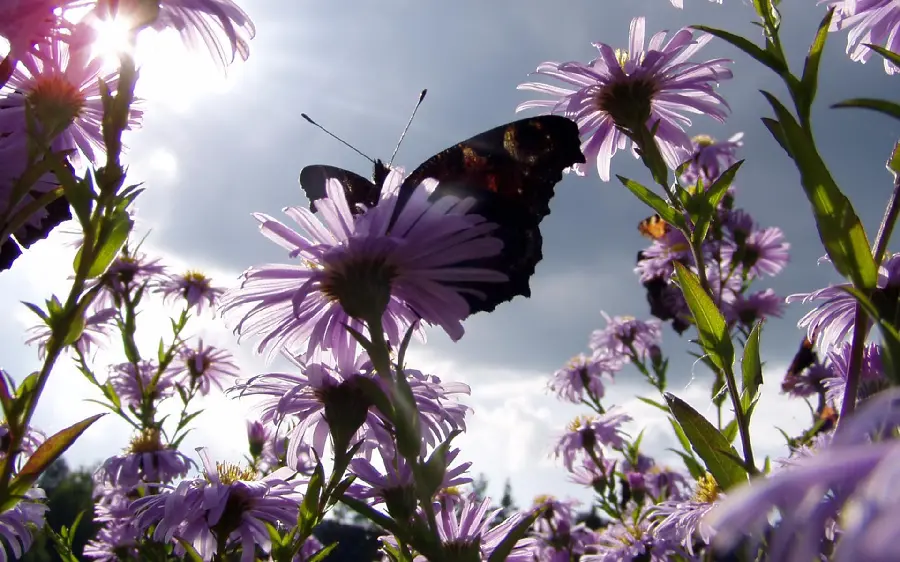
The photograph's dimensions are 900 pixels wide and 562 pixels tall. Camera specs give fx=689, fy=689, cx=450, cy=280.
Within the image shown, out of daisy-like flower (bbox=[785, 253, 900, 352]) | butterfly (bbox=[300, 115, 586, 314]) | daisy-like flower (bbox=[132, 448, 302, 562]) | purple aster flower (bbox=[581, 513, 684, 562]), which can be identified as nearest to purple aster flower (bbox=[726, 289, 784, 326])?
purple aster flower (bbox=[581, 513, 684, 562])

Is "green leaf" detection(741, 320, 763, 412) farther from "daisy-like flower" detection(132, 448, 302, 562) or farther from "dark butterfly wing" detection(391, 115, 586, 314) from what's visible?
"daisy-like flower" detection(132, 448, 302, 562)

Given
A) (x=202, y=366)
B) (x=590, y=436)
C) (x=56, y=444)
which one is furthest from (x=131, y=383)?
(x=56, y=444)

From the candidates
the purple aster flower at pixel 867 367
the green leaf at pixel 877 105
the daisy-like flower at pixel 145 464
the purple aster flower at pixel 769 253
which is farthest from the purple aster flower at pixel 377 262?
the purple aster flower at pixel 769 253

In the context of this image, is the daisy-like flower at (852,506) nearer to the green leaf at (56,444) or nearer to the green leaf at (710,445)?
the green leaf at (710,445)

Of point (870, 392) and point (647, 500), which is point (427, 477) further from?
point (647, 500)

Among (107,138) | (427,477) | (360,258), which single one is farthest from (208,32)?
(427,477)
